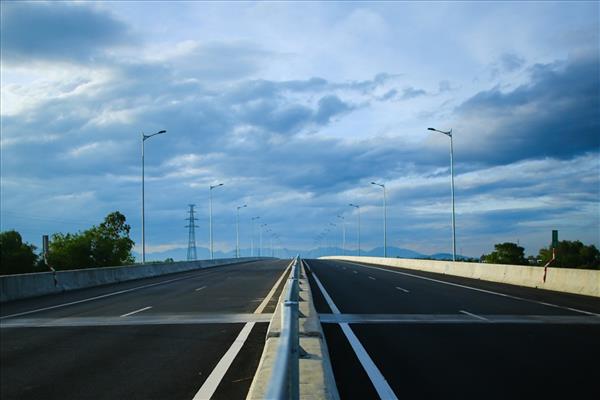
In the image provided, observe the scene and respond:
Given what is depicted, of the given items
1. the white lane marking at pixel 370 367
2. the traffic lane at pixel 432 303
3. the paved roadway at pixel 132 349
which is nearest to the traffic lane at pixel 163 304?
the paved roadway at pixel 132 349

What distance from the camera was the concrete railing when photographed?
10.2ft

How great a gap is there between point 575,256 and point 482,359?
88968 mm

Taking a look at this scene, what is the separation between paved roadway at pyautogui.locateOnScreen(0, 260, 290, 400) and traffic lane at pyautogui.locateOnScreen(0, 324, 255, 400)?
1cm

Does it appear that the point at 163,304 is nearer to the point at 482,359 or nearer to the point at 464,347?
the point at 464,347

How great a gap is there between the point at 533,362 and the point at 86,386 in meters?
6.63

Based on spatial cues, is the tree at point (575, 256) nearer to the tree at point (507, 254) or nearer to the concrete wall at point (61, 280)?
the tree at point (507, 254)

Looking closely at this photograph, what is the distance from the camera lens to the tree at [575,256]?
87.3 m

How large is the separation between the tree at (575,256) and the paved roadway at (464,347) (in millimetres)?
73088

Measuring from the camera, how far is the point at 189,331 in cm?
1355

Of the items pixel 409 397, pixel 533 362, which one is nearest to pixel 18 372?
pixel 409 397

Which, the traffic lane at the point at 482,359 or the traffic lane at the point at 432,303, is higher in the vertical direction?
the traffic lane at the point at 482,359

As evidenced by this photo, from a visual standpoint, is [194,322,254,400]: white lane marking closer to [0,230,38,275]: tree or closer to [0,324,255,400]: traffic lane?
[0,324,255,400]: traffic lane

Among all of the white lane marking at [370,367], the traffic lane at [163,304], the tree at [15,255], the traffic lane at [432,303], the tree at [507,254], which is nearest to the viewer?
the white lane marking at [370,367]

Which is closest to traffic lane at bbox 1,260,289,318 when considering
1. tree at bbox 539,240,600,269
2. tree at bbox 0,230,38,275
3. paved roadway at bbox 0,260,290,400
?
paved roadway at bbox 0,260,290,400
